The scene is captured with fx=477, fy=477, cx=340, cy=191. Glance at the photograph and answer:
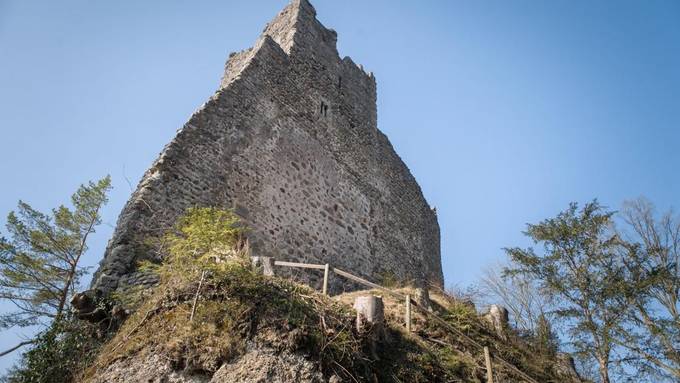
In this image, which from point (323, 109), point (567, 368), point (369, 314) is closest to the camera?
point (369, 314)

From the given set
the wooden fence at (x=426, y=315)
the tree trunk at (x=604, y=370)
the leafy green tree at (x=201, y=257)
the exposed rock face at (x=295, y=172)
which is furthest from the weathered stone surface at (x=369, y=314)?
the tree trunk at (x=604, y=370)

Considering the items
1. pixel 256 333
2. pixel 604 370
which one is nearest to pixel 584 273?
pixel 604 370

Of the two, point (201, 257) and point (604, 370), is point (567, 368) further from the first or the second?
point (201, 257)

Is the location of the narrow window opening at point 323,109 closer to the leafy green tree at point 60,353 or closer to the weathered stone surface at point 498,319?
the weathered stone surface at point 498,319

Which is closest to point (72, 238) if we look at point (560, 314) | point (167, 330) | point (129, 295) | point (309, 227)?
point (129, 295)

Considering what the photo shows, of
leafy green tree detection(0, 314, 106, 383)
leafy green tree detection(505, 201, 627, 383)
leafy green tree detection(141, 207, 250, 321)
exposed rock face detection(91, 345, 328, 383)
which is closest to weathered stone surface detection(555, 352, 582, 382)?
leafy green tree detection(505, 201, 627, 383)

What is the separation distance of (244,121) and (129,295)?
544 centimetres

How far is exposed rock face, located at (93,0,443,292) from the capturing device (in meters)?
8.73

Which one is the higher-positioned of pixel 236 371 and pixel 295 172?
pixel 295 172

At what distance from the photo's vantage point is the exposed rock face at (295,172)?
28.6ft

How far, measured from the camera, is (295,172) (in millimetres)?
11969

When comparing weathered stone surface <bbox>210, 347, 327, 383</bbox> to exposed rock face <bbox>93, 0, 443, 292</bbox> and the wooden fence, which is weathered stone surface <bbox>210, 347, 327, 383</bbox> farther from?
exposed rock face <bbox>93, 0, 443, 292</bbox>

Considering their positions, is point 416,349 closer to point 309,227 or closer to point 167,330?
point 167,330

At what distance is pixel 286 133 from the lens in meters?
12.3
